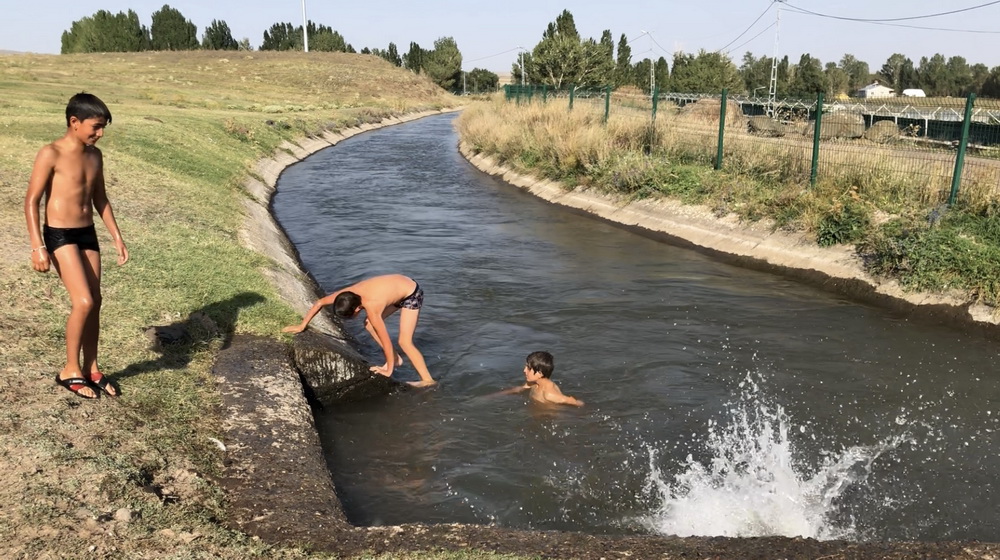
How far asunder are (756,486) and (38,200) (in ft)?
19.1

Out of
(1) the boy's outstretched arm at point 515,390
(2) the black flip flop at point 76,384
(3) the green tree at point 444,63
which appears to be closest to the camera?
(2) the black flip flop at point 76,384

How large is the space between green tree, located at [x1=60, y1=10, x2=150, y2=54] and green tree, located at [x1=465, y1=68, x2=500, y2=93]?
46517 millimetres

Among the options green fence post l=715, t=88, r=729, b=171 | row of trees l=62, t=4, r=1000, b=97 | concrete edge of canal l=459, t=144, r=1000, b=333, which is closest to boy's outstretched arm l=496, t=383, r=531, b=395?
concrete edge of canal l=459, t=144, r=1000, b=333

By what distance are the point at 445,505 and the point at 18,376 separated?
3.39 m

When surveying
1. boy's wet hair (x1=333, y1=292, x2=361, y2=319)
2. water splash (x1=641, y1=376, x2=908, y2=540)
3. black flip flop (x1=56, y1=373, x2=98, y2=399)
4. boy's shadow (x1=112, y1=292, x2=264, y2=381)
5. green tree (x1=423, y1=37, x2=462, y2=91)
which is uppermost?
green tree (x1=423, y1=37, x2=462, y2=91)

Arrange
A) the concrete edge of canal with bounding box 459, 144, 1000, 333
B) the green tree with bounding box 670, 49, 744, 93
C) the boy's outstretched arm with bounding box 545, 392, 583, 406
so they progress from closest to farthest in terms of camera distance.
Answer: the boy's outstretched arm with bounding box 545, 392, 583, 406, the concrete edge of canal with bounding box 459, 144, 1000, 333, the green tree with bounding box 670, 49, 744, 93

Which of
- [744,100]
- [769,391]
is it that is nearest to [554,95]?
[744,100]

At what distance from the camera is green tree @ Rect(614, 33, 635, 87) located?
7850cm

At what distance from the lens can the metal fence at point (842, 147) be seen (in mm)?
13516

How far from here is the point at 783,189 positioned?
15867 mm

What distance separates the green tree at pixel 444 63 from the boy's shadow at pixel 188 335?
102321 mm

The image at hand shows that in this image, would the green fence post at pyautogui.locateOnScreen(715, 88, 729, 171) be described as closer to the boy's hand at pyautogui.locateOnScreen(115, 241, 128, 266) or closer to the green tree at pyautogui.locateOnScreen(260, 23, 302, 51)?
the boy's hand at pyautogui.locateOnScreen(115, 241, 128, 266)

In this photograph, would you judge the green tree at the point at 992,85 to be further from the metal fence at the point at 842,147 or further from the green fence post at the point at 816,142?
the green fence post at the point at 816,142

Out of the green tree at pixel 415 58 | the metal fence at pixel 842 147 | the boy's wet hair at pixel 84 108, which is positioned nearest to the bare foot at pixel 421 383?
the boy's wet hair at pixel 84 108
